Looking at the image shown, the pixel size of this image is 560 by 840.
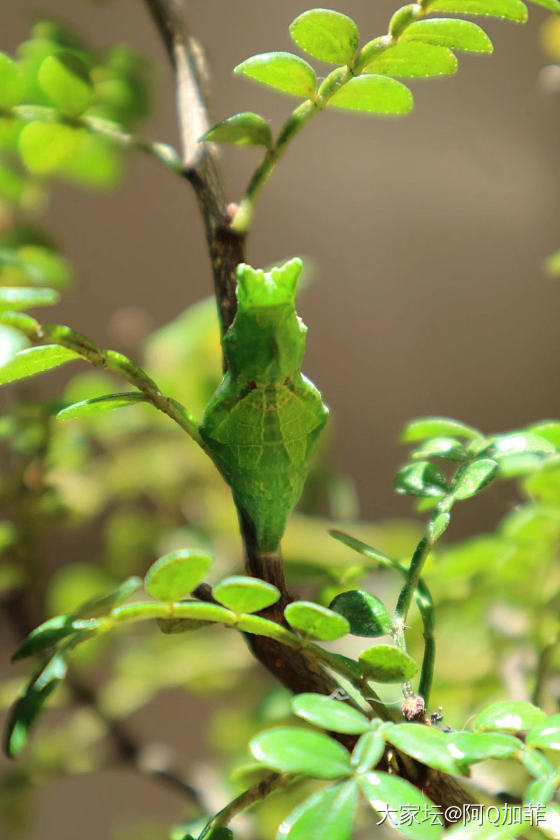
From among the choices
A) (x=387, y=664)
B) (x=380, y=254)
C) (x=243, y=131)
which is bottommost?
(x=380, y=254)

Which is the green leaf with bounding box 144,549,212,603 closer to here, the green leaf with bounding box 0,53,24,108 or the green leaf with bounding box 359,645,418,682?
the green leaf with bounding box 359,645,418,682

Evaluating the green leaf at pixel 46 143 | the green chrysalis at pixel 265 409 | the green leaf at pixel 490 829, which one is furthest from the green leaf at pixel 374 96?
the green leaf at pixel 490 829

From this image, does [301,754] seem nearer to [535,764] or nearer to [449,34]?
[535,764]

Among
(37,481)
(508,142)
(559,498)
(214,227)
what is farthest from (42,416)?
(508,142)

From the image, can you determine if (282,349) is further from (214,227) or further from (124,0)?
(124,0)

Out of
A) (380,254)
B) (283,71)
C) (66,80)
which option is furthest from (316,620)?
(380,254)
